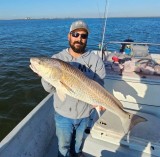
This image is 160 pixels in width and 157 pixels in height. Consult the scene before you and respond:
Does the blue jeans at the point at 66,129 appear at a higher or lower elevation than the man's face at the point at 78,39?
lower

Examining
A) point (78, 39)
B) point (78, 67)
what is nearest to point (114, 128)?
point (78, 67)

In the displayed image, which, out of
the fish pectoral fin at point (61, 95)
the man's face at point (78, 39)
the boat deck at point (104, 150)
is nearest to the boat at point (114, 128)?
the boat deck at point (104, 150)

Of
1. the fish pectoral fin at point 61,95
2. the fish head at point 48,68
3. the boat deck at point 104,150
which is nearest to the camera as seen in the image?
the fish head at point 48,68

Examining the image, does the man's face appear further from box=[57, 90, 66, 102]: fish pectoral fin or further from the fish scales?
box=[57, 90, 66, 102]: fish pectoral fin

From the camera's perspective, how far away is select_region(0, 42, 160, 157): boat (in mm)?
3488

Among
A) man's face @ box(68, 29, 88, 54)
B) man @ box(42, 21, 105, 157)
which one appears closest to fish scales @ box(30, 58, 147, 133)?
man @ box(42, 21, 105, 157)

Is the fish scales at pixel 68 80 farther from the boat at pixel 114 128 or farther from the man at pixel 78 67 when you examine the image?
the boat at pixel 114 128

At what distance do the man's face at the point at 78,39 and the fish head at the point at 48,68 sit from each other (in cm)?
40

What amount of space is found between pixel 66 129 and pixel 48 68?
964 millimetres

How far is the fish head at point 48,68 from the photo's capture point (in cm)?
277

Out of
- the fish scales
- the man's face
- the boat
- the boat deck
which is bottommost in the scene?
the boat deck

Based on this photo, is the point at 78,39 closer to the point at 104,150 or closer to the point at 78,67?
the point at 78,67

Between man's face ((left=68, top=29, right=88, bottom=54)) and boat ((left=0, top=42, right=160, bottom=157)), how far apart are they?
1330mm

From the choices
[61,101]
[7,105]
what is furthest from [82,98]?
[7,105]
